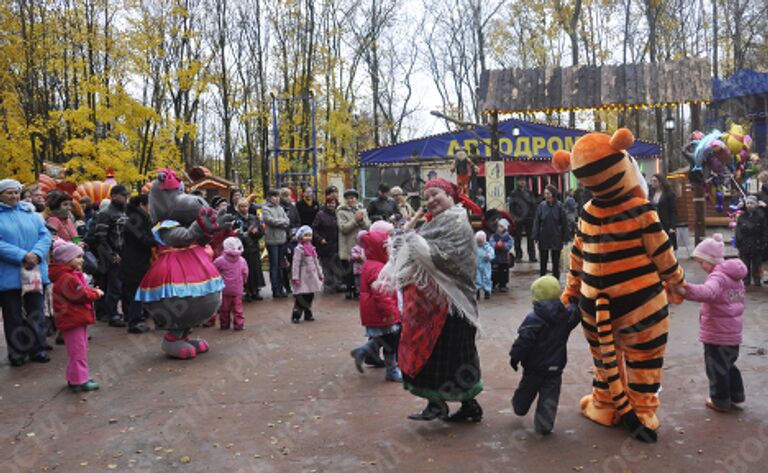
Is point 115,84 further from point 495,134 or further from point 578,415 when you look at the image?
point 578,415

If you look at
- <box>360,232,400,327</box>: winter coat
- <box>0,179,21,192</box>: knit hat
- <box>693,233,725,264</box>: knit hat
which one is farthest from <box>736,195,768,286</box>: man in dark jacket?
<box>0,179,21,192</box>: knit hat

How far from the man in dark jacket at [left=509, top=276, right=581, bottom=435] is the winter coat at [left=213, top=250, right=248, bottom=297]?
16.6ft

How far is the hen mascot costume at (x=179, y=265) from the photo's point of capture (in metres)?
6.87

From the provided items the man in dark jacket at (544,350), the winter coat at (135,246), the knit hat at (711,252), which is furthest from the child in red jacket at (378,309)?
the winter coat at (135,246)

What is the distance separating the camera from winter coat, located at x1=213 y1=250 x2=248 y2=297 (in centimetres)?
868

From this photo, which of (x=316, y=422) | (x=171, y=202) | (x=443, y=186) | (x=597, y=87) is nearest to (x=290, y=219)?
(x=171, y=202)

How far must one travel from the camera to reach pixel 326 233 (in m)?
11.4

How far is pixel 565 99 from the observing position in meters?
16.3

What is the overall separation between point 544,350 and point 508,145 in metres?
18.9

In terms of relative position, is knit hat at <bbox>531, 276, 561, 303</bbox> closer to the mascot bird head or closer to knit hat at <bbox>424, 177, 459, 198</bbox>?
knit hat at <bbox>424, 177, 459, 198</bbox>

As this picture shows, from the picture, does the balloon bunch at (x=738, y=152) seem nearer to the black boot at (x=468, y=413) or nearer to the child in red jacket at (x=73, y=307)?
the black boot at (x=468, y=413)

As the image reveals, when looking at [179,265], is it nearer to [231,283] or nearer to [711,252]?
[231,283]

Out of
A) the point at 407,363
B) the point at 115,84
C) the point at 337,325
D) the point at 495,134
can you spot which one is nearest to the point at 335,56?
the point at 115,84

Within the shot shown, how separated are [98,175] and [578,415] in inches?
667
